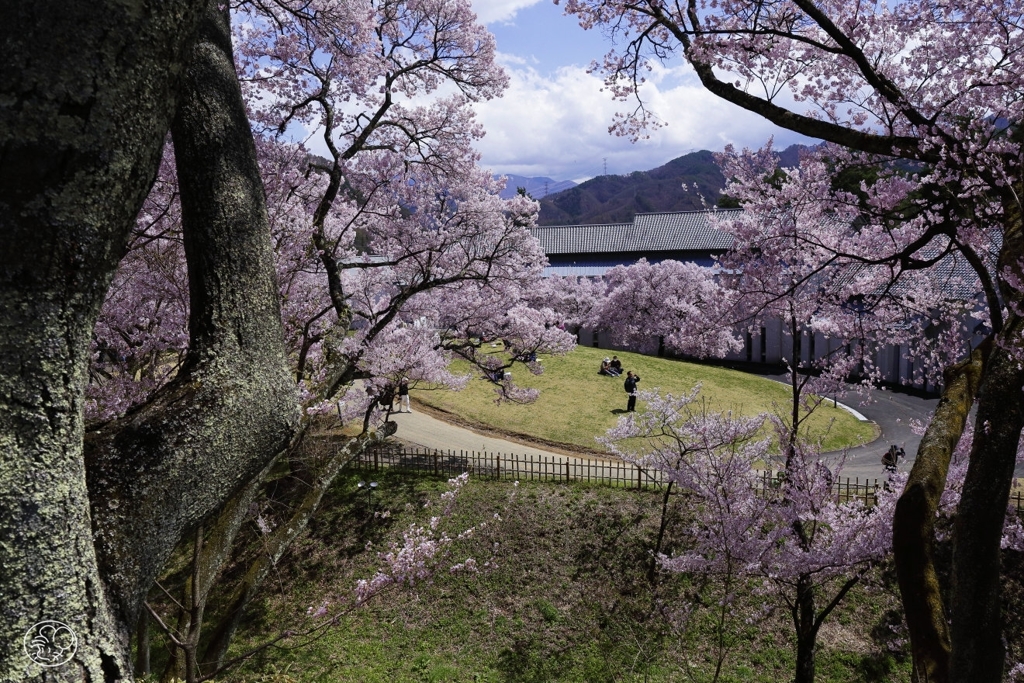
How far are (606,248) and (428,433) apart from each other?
30789mm

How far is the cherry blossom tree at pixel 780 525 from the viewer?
30.2ft

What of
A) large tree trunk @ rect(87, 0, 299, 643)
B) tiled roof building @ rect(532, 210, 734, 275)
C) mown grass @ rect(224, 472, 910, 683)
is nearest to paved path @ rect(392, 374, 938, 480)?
mown grass @ rect(224, 472, 910, 683)

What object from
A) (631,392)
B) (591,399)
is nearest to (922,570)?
(631,392)

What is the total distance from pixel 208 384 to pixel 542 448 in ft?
58.7

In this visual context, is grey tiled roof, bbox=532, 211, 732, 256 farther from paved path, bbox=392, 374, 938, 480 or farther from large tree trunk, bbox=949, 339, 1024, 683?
large tree trunk, bbox=949, 339, 1024, 683

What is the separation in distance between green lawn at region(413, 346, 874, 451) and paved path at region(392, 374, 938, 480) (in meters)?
0.67

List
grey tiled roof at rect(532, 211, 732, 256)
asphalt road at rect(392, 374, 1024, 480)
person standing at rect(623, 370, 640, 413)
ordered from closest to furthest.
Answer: asphalt road at rect(392, 374, 1024, 480)
person standing at rect(623, 370, 640, 413)
grey tiled roof at rect(532, 211, 732, 256)

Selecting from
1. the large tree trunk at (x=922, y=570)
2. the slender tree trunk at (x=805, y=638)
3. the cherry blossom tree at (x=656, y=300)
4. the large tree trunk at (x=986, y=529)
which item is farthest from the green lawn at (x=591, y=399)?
the large tree trunk at (x=986, y=529)

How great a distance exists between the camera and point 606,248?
4781cm

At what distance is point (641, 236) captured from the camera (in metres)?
47.8

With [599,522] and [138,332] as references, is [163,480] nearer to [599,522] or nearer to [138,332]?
[138,332]

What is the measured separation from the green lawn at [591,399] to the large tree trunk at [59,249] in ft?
60.6

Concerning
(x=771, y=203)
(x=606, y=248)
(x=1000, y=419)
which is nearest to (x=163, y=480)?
(x=1000, y=419)

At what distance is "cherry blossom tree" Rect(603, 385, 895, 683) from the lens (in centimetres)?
920
